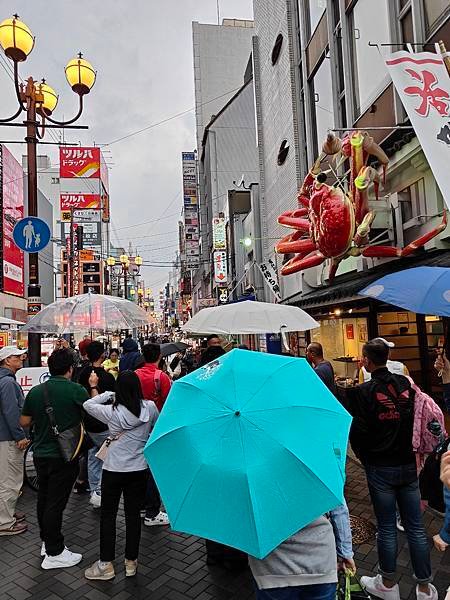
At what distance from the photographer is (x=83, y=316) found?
7.66 m

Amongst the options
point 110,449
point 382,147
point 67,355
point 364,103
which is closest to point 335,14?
point 364,103

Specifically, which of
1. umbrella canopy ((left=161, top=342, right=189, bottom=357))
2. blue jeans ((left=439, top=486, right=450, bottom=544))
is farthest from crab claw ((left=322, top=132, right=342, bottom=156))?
blue jeans ((left=439, top=486, right=450, bottom=544))

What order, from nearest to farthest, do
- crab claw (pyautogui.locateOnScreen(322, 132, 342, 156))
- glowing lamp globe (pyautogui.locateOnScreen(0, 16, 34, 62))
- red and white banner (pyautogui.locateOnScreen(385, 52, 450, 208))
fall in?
red and white banner (pyautogui.locateOnScreen(385, 52, 450, 208)), crab claw (pyautogui.locateOnScreen(322, 132, 342, 156)), glowing lamp globe (pyautogui.locateOnScreen(0, 16, 34, 62))

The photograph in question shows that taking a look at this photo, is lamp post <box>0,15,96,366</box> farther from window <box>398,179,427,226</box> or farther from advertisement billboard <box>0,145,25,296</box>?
advertisement billboard <box>0,145,25,296</box>

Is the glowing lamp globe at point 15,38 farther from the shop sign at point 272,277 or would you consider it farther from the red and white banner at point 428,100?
the shop sign at point 272,277

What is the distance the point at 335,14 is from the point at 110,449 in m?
11.8

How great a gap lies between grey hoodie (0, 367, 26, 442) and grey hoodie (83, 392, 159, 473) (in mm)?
1649

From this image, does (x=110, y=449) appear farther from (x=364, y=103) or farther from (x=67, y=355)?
(x=364, y=103)

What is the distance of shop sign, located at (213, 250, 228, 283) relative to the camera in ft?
97.9

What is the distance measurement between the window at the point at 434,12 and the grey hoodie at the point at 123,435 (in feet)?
23.3

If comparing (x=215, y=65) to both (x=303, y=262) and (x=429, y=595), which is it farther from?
(x=429, y=595)

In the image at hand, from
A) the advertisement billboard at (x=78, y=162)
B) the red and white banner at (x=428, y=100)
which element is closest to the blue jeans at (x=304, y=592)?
the red and white banner at (x=428, y=100)

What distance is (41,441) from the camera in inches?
177

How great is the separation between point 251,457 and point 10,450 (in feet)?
15.4
